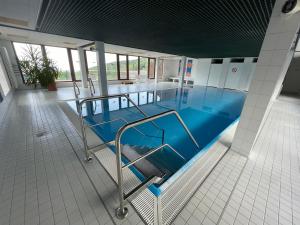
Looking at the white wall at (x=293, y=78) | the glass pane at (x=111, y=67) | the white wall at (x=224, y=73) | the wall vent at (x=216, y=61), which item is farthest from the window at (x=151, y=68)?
the white wall at (x=293, y=78)

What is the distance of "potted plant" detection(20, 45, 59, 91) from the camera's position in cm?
602

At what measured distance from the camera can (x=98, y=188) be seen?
1.40 metres

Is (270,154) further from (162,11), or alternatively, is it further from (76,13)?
(76,13)

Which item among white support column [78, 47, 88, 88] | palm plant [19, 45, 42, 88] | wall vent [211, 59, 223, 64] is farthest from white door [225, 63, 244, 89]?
palm plant [19, 45, 42, 88]

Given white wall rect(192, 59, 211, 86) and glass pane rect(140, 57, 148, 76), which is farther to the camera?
glass pane rect(140, 57, 148, 76)

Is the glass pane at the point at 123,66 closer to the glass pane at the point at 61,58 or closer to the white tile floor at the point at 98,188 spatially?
the glass pane at the point at 61,58

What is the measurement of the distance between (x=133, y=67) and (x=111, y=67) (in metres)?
2.19

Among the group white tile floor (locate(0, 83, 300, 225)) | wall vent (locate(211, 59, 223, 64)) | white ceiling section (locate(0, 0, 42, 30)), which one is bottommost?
white tile floor (locate(0, 83, 300, 225))

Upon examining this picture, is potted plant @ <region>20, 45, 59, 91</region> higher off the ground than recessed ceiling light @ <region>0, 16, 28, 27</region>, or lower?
lower

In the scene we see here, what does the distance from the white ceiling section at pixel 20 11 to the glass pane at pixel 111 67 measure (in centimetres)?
695

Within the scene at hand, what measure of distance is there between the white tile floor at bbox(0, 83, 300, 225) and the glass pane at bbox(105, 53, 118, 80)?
873 centimetres

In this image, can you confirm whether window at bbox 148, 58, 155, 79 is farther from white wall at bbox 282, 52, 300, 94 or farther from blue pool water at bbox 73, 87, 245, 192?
white wall at bbox 282, 52, 300, 94

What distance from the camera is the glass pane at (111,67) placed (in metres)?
10.1

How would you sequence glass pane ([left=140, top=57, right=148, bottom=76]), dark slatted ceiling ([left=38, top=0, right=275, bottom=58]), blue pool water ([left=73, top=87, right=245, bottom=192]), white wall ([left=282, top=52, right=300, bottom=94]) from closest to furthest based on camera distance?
dark slatted ceiling ([left=38, top=0, right=275, bottom=58]) → blue pool water ([left=73, top=87, right=245, bottom=192]) → white wall ([left=282, top=52, right=300, bottom=94]) → glass pane ([left=140, top=57, right=148, bottom=76])
